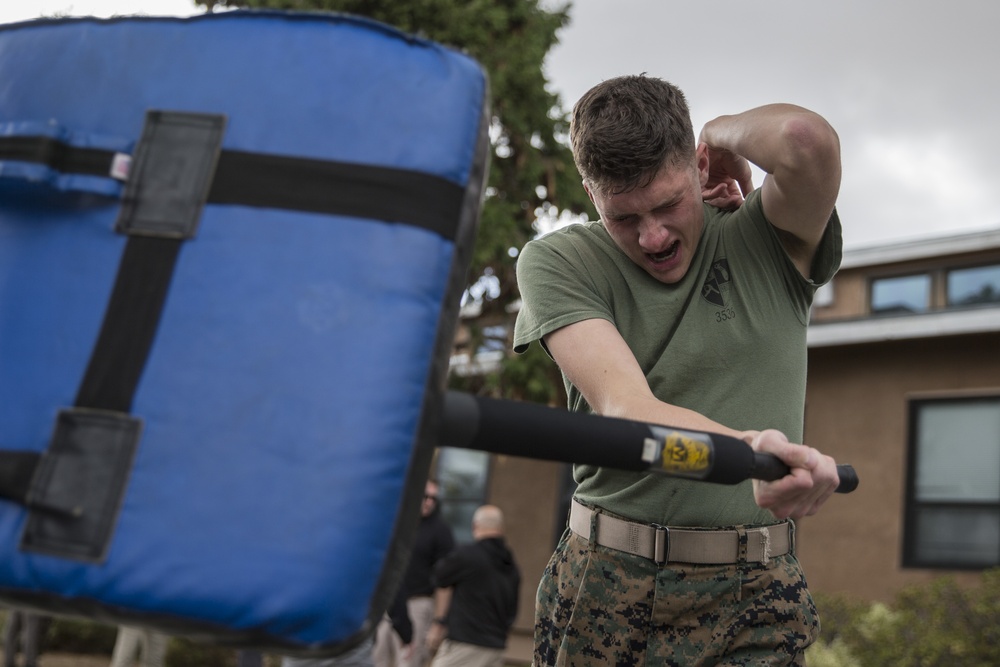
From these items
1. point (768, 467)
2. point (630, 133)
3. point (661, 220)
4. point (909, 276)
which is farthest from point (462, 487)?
point (768, 467)

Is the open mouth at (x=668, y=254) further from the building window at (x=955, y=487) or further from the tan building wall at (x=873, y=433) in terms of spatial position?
the building window at (x=955, y=487)

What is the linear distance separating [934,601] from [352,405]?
986 centimetres

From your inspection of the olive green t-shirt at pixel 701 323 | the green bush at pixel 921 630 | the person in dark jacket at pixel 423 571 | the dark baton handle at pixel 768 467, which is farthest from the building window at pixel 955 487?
the dark baton handle at pixel 768 467

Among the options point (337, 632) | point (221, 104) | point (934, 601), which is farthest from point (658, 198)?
point (934, 601)

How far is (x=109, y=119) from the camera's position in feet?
4.68

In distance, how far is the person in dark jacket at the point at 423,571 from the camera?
924cm

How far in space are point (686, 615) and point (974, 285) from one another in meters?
13.2

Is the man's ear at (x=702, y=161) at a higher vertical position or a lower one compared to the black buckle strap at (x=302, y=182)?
higher

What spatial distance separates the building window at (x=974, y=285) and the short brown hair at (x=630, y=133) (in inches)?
498

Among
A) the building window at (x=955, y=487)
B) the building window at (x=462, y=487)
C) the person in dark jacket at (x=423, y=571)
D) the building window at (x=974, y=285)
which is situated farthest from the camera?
the building window at (x=462, y=487)

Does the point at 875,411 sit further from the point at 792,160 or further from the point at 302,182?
the point at 302,182

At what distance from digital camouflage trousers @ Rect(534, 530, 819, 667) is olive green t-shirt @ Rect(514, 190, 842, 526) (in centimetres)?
12

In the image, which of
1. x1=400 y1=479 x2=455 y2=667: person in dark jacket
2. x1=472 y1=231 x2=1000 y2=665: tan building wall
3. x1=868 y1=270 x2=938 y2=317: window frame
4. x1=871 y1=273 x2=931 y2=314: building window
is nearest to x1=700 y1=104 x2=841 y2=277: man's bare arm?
x1=400 y1=479 x2=455 y2=667: person in dark jacket

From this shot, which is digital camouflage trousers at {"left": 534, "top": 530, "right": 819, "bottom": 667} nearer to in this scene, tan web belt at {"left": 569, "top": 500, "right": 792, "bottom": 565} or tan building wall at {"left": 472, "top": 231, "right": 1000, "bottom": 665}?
tan web belt at {"left": 569, "top": 500, "right": 792, "bottom": 565}
